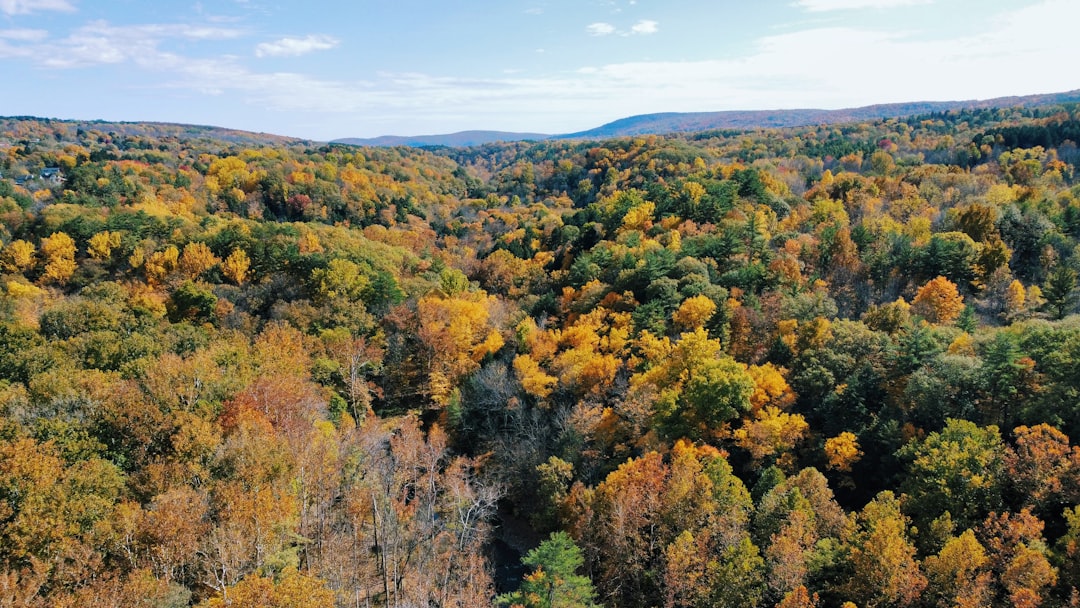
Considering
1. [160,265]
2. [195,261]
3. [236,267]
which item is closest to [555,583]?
[236,267]

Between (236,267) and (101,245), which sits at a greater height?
(101,245)

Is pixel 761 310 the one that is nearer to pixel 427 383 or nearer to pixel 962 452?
pixel 962 452

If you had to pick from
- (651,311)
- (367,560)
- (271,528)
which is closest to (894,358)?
(651,311)

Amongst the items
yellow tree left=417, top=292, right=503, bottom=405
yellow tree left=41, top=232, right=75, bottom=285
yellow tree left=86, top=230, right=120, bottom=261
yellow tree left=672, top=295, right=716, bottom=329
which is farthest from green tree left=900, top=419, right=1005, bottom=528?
yellow tree left=41, top=232, right=75, bottom=285

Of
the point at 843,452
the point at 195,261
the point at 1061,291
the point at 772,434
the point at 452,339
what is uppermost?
the point at 195,261

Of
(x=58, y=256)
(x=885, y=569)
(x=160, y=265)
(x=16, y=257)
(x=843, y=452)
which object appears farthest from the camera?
(x=58, y=256)

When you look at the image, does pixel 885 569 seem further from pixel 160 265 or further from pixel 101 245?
pixel 101 245

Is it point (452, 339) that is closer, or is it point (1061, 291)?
point (1061, 291)
